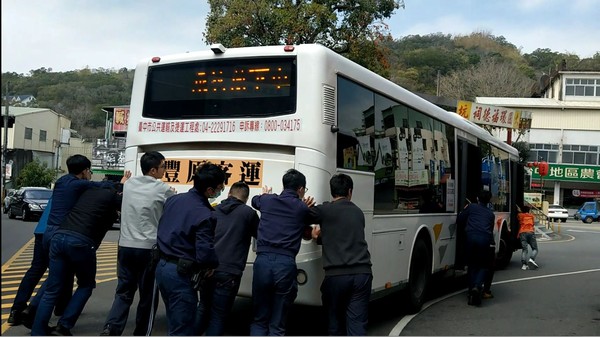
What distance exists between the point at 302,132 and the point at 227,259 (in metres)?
1.57

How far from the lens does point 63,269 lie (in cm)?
573

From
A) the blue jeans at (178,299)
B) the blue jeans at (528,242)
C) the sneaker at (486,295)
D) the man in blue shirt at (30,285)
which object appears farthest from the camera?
the blue jeans at (528,242)

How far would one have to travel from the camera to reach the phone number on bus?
20.4ft

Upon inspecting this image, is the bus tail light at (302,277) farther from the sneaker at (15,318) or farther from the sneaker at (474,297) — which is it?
the sneaker at (474,297)

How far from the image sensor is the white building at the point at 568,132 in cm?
4897

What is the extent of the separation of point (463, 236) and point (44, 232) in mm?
6294

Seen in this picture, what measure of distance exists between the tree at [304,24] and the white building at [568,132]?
29140 mm

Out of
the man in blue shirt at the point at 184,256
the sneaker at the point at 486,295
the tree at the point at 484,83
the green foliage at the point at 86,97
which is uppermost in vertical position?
the tree at the point at 484,83

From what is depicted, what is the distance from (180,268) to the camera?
4.55 m

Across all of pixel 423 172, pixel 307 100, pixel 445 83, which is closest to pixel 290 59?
pixel 307 100

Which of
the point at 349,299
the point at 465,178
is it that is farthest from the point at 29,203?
the point at 349,299

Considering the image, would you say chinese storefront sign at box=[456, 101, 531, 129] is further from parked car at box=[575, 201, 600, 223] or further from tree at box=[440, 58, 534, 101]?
tree at box=[440, 58, 534, 101]

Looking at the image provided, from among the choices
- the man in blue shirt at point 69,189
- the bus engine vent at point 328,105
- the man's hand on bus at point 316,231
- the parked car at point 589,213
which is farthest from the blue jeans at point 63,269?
the parked car at point 589,213

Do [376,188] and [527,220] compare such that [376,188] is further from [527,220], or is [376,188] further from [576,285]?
[527,220]
